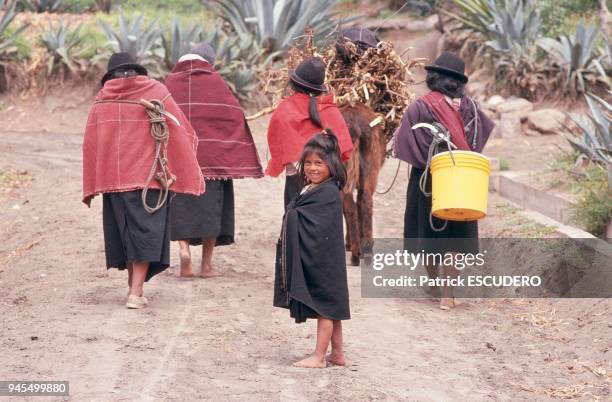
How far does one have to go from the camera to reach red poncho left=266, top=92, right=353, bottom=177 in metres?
9.12

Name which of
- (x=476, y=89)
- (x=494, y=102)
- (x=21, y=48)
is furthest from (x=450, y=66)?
(x=21, y=48)

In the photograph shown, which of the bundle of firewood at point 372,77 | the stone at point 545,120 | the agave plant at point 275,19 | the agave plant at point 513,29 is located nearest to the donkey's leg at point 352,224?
the bundle of firewood at point 372,77

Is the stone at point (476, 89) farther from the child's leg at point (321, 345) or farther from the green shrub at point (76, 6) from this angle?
the child's leg at point (321, 345)

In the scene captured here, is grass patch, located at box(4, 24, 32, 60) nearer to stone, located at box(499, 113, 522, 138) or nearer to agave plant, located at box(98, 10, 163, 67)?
agave plant, located at box(98, 10, 163, 67)

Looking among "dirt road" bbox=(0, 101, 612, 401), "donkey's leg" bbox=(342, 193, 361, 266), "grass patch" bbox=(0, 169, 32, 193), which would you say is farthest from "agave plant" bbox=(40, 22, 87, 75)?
"donkey's leg" bbox=(342, 193, 361, 266)

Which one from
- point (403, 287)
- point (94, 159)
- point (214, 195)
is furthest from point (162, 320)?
point (403, 287)

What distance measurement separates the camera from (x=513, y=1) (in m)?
20.6

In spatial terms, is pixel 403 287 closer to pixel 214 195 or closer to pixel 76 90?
pixel 214 195

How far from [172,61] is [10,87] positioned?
2616 millimetres

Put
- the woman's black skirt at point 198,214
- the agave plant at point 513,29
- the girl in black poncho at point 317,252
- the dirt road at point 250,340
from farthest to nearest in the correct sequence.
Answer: the agave plant at point 513,29 → the woman's black skirt at point 198,214 → the girl in black poncho at point 317,252 → the dirt road at point 250,340

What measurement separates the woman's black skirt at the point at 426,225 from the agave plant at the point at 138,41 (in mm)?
9828

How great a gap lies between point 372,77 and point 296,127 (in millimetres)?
1541

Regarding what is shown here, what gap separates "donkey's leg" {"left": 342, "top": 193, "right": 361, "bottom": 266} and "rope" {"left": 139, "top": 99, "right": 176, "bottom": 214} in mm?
2114

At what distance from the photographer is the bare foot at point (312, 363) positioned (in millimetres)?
7055
